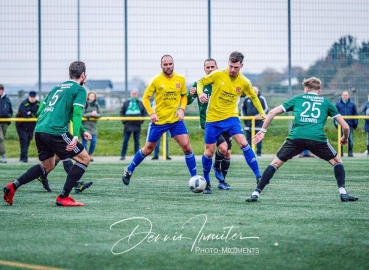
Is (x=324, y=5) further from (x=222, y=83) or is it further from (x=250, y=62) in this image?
(x=222, y=83)

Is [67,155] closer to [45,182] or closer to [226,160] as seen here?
[45,182]

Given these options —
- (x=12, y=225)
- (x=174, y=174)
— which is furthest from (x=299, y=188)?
(x=12, y=225)

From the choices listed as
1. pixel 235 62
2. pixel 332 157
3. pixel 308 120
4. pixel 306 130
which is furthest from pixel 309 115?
pixel 235 62

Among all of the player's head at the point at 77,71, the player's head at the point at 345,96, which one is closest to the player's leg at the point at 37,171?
the player's head at the point at 77,71

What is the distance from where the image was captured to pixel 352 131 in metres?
23.2

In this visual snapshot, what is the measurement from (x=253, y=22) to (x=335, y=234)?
1733 cm

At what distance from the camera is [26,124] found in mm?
21891

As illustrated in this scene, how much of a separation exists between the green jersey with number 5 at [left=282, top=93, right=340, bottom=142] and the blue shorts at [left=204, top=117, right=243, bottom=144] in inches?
80.1

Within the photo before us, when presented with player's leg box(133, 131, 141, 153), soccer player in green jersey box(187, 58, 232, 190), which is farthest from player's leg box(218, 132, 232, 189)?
player's leg box(133, 131, 141, 153)

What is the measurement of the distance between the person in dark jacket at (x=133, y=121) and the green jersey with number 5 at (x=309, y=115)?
12036 mm

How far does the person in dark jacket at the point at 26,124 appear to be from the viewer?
21578mm

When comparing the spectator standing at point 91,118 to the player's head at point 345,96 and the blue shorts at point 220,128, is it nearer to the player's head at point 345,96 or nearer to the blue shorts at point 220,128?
the player's head at point 345,96

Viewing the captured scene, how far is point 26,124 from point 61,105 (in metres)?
12.2

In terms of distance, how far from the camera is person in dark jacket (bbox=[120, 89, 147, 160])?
22.1 metres
